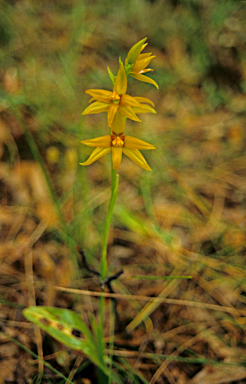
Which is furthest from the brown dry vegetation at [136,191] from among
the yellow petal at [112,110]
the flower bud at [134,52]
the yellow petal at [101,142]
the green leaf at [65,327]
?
the flower bud at [134,52]

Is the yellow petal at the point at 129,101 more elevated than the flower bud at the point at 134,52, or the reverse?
the flower bud at the point at 134,52

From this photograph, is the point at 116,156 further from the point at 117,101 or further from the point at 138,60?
the point at 138,60

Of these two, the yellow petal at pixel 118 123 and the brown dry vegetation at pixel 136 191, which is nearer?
the yellow petal at pixel 118 123

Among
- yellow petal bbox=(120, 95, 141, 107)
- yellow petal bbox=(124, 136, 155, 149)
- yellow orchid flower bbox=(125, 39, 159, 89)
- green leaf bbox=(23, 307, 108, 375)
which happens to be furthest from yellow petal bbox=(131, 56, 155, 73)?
green leaf bbox=(23, 307, 108, 375)

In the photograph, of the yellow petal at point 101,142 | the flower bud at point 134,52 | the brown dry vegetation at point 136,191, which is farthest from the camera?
the brown dry vegetation at point 136,191

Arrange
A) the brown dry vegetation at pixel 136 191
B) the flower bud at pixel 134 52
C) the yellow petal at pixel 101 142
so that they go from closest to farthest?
1. the flower bud at pixel 134 52
2. the yellow petal at pixel 101 142
3. the brown dry vegetation at pixel 136 191

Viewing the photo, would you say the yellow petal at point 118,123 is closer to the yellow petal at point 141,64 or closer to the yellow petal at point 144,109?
the yellow petal at point 144,109

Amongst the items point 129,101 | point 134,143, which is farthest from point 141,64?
point 134,143

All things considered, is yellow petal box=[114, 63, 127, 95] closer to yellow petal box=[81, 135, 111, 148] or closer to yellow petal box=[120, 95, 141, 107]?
yellow petal box=[120, 95, 141, 107]
